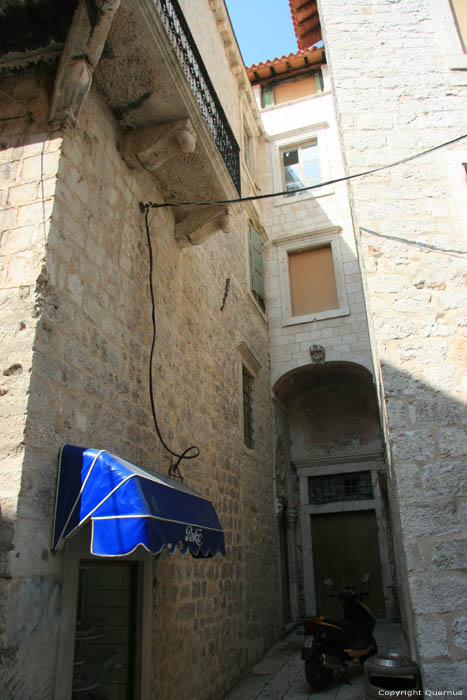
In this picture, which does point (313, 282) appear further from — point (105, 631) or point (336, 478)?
point (105, 631)

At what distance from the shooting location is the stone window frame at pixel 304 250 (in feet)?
36.1

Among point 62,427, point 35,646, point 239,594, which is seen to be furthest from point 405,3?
point 239,594

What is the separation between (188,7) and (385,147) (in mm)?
4670

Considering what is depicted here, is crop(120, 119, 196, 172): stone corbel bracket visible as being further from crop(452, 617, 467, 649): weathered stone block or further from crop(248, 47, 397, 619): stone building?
crop(248, 47, 397, 619): stone building

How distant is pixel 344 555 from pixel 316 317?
16.2 ft

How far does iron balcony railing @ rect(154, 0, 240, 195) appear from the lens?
5.18 m

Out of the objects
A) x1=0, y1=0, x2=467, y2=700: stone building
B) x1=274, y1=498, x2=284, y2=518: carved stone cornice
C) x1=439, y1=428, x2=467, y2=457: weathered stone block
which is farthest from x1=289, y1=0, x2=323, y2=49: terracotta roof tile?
x1=439, y1=428, x2=467, y2=457: weathered stone block

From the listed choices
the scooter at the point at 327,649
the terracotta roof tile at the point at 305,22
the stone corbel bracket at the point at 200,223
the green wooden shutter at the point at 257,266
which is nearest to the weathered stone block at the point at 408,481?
the scooter at the point at 327,649

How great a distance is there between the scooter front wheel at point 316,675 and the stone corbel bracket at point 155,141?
5.93m

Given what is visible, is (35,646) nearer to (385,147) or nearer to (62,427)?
(62,427)

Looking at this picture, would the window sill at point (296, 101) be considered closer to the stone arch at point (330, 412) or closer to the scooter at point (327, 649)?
the stone arch at point (330, 412)

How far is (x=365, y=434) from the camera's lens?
37.6ft

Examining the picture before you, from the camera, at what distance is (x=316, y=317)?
1105 cm

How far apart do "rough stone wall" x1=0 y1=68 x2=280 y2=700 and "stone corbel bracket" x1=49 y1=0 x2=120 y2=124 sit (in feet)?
0.65
